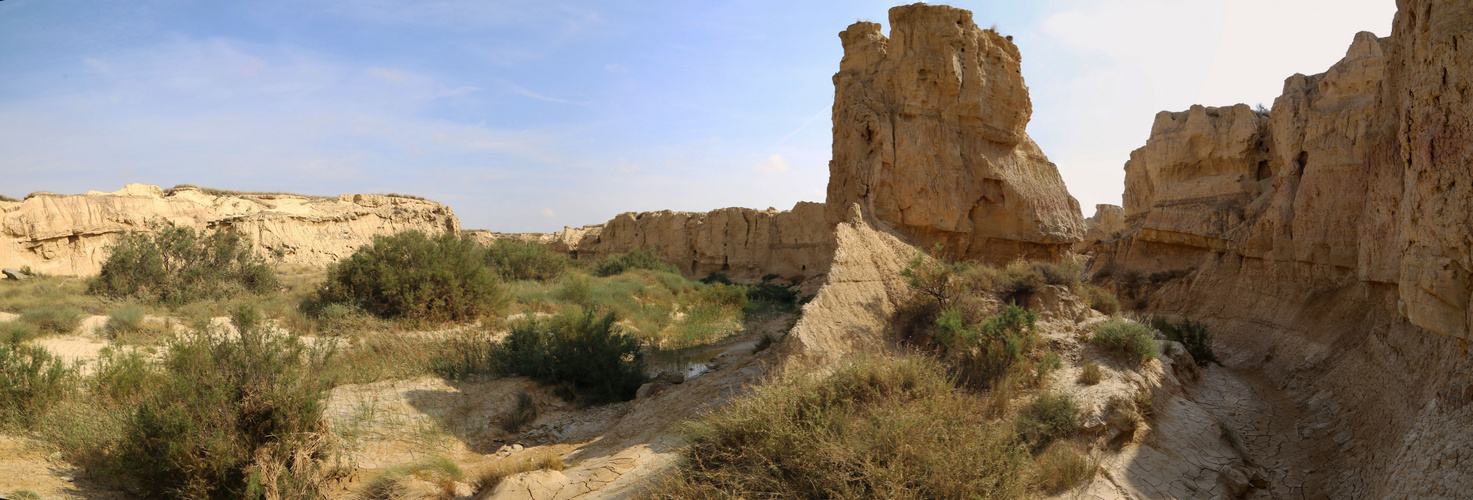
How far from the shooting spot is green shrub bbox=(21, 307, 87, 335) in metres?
9.41

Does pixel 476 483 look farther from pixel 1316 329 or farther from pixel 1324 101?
pixel 1324 101

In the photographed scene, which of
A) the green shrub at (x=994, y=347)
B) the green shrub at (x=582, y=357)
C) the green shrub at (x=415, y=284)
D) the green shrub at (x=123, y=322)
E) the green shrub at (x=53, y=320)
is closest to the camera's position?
the green shrub at (x=994, y=347)

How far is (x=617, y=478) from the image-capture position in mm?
5414

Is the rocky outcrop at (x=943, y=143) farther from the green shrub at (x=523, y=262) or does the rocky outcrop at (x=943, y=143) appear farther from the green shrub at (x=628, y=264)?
the green shrub at (x=628, y=264)

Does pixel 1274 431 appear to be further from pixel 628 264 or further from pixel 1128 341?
pixel 628 264

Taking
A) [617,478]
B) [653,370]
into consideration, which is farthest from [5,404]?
[653,370]

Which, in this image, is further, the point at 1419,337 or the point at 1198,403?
the point at 1198,403

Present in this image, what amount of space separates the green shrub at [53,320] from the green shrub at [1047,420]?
1281 centimetres

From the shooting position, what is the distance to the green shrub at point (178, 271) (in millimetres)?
12945

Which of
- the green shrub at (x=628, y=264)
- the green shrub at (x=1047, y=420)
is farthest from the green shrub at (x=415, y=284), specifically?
the green shrub at (x=628, y=264)

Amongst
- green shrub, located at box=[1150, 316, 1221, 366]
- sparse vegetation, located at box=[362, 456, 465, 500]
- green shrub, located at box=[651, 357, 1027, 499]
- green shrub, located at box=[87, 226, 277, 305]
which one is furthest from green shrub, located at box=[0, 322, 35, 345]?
green shrub, located at box=[1150, 316, 1221, 366]

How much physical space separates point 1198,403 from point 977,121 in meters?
6.21

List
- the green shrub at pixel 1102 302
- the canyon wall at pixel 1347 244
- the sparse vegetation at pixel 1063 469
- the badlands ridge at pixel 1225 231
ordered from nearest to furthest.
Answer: the canyon wall at pixel 1347 244
the badlands ridge at pixel 1225 231
the sparse vegetation at pixel 1063 469
the green shrub at pixel 1102 302

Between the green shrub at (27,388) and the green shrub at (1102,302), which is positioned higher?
the green shrub at (1102,302)
